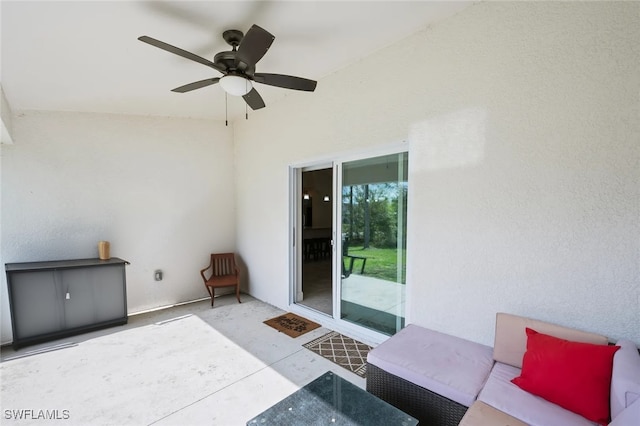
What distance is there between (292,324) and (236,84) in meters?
2.88

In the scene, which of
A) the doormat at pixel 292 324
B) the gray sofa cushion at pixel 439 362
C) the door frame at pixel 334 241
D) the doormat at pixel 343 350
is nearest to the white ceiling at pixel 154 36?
the door frame at pixel 334 241

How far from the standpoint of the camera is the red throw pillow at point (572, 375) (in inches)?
54.4

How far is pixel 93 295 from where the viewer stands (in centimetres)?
343

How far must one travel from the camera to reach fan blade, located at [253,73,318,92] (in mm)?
2297

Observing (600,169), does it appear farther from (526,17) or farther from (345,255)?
(345,255)

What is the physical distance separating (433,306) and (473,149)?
143 cm

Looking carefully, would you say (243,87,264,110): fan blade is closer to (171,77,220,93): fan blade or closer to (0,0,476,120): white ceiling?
(171,77,220,93): fan blade

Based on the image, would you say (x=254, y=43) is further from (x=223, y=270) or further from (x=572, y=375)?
(x=223, y=270)

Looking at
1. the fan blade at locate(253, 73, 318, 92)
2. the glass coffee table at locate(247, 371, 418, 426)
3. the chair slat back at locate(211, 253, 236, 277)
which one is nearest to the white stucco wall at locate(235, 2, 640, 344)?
the fan blade at locate(253, 73, 318, 92)

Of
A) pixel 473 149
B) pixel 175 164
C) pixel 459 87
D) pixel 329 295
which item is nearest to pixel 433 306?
pixel 473 149

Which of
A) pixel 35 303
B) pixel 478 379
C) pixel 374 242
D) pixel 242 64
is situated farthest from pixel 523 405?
pixel 35 303

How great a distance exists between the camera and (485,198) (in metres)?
2.26

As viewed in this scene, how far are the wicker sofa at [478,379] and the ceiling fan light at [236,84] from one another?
92.1 inches

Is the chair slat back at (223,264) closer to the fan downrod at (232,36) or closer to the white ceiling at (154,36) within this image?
the white ceiling at (154,36)
